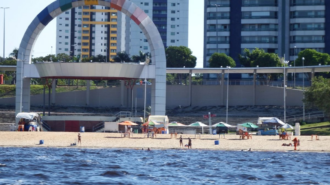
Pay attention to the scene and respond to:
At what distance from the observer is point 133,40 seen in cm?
17950

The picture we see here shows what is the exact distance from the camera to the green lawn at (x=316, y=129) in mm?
76625

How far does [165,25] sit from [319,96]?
10505 cm

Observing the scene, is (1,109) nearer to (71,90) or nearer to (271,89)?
(71,90)

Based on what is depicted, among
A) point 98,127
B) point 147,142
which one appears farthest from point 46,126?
point 147,142

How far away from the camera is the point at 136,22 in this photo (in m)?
75.3

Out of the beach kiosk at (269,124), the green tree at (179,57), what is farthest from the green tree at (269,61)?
the beach kiosk at (269,124)

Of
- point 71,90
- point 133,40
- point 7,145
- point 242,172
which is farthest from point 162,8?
point 242,172

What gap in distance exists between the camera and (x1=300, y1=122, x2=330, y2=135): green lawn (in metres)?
76.6

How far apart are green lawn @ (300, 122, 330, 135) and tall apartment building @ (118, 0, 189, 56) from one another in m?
100

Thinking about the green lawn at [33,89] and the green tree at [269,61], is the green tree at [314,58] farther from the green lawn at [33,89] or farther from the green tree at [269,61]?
the green lawn at [33,89]

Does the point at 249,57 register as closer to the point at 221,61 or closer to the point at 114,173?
the point at 221,61

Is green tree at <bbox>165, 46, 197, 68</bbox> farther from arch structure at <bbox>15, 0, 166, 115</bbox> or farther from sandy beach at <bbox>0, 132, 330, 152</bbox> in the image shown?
sandy beach at <bbox>0, 132, 330, 152</bbox>

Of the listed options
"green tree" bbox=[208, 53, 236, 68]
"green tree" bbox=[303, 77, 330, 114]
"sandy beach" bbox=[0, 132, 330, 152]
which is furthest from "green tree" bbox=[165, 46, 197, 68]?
"sandy beach" bbox=[0, 132, 330, 152]

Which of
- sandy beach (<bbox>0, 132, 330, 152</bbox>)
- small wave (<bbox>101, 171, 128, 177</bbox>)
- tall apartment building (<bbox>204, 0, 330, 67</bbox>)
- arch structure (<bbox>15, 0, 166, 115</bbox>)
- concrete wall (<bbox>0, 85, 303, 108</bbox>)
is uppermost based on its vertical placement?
tall apartment building (<bbox>204, 0, 330, 67</bbox>)
